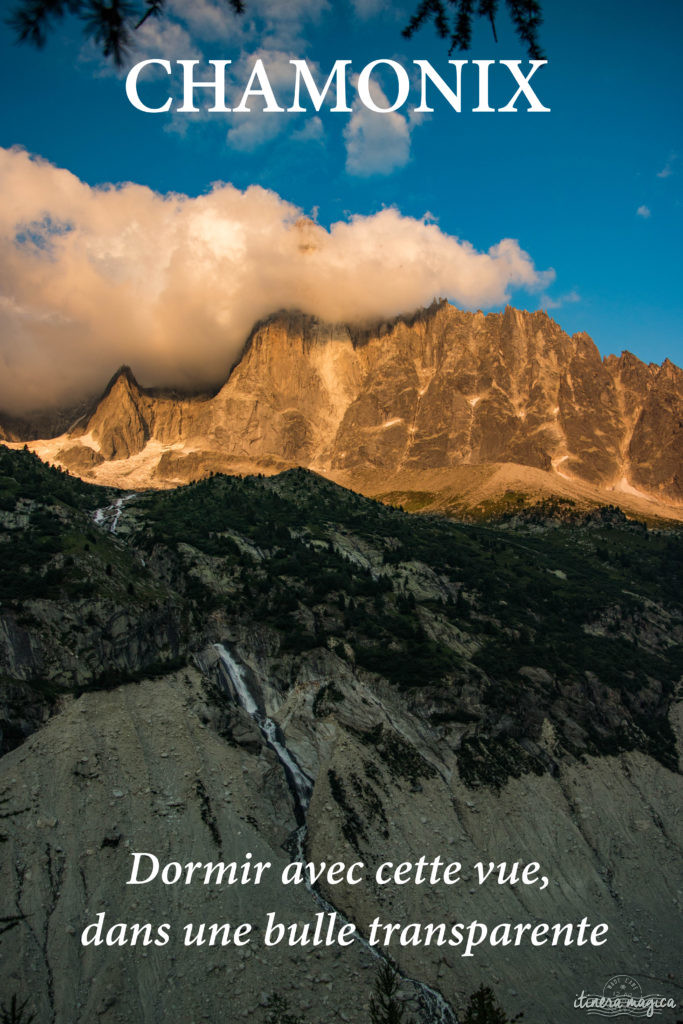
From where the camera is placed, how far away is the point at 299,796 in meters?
65.8

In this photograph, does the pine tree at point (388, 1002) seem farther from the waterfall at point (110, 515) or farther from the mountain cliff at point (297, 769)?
the waterfall at point (110, 515)

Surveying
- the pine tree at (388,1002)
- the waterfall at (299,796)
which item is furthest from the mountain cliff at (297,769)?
the pine tree at (388,1002)

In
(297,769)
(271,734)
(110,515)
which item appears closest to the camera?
(297,769)

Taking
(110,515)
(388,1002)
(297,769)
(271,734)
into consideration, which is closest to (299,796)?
(297,769)

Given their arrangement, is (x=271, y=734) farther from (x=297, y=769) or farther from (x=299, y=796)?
(x=299, y=796)

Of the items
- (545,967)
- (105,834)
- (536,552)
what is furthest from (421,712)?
(536,552)

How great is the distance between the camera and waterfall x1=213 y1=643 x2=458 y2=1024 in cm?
4878

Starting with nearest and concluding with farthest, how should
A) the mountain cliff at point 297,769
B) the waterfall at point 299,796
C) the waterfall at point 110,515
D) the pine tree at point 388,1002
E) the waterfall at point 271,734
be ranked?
the pine tree at point 388,1002 < the mountain cliff at point 297,769 < the waterfall at point 299,796 < the waterfall at point 271,734 < the waterfall at point 110,515

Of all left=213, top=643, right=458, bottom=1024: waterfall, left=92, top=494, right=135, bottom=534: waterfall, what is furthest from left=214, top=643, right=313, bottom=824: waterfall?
left=92, top=494, right=135, bottom=534: waterfall

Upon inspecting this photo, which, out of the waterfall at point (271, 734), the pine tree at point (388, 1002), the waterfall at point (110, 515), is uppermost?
the waterfall at point (110, 515)

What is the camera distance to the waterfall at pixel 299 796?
48.8 metres

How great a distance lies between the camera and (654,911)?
221ft

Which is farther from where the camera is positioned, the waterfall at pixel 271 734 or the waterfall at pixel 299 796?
the waterfall at pixel 271 734

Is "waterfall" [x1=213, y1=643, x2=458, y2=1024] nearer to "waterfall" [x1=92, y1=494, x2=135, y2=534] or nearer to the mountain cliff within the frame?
the mountain cliff
